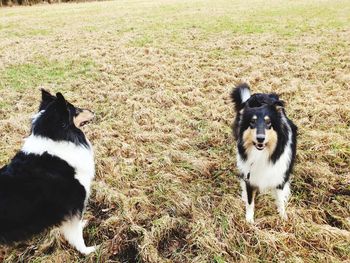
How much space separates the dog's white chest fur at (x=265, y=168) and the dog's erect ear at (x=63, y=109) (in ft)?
6.17

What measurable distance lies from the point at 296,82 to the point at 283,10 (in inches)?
491

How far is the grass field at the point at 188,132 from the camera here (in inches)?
129

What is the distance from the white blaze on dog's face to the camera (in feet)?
10.2

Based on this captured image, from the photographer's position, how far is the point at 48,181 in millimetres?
2902

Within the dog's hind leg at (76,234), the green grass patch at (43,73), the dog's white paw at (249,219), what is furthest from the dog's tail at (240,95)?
the green grass patch at (43,73)

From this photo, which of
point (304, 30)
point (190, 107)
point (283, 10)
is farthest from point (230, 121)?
point (283, 10)

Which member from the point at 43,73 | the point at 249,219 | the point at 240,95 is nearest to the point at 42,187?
the point at 249,219

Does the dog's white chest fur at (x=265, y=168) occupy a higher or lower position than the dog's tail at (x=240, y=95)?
lower

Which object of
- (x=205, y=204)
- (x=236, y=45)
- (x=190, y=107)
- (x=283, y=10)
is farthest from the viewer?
(x=283, y=10)

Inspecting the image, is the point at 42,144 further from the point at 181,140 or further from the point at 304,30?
the point at 304,30

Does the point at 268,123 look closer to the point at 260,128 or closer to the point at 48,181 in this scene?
the point at 260,128

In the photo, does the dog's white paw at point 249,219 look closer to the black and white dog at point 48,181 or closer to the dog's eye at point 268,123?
the dog's eye at point 268,123

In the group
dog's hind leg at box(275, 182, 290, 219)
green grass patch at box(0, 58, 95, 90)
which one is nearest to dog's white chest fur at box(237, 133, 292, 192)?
dog's hind leg at box(275, 182, 290, 219)

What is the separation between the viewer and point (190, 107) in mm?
6500
